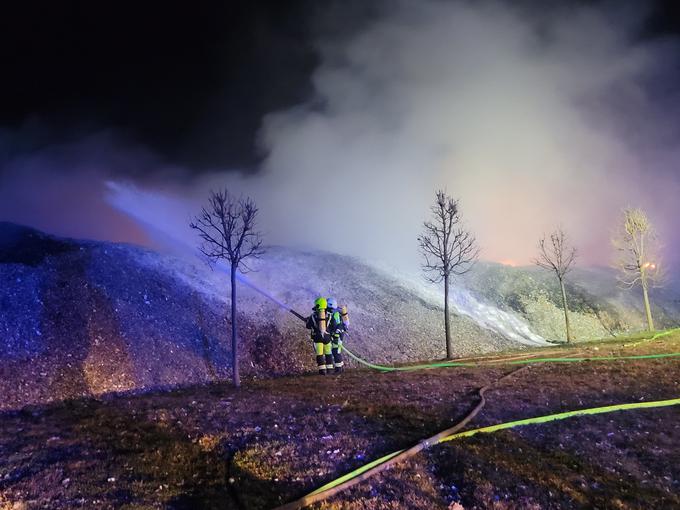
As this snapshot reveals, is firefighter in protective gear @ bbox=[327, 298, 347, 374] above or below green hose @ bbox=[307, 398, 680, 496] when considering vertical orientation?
above

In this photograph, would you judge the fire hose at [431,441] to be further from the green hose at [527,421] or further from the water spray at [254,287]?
the water spray at [254,287]

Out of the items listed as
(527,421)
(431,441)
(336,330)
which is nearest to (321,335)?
(336,330)

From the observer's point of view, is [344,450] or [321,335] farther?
[321,335]

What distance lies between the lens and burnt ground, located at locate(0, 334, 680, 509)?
20.9 feet

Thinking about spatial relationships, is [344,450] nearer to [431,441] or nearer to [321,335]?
[431,441]

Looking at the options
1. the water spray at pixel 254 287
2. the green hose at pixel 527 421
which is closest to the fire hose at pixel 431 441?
the green hose at pixel 527 421

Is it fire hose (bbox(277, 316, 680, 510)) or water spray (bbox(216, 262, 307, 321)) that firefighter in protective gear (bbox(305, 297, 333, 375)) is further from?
fire hose (bbox(277, 316, 680, 510))

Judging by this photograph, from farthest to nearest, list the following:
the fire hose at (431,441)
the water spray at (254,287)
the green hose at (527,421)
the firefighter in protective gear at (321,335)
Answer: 1. the water spray at (254,287)
2. the firefighter in protective gear at (321,335)
3. the green hose at (527,421)
4. the fire hose at (431,441)

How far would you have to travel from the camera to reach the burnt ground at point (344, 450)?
6.38 meters

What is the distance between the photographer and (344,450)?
796 centimetres

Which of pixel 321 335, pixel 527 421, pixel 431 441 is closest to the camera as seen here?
pixel 431 441

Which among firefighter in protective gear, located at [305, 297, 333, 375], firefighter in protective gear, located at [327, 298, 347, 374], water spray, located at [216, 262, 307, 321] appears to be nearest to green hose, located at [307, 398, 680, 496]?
firefighter in protective gear, located at [305, 297, 333, 375]

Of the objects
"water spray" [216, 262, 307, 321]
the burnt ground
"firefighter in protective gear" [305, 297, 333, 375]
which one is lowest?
the burnt ground

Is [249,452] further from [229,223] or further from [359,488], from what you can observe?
[229,223]
